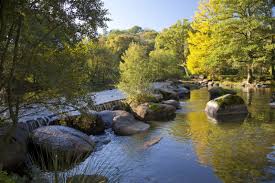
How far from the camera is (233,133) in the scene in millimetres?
13422

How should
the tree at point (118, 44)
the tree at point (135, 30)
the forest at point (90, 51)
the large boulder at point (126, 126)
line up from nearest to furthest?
the forest at point (90, 51), the large boulder at point (126, 126), the tree at point (118, 44), the tree at point (135, 30)

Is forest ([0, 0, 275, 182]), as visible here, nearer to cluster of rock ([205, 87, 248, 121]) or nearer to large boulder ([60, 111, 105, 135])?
large boulder ([60, 111, 105, 135])

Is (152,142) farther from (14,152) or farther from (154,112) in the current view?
(14,152)

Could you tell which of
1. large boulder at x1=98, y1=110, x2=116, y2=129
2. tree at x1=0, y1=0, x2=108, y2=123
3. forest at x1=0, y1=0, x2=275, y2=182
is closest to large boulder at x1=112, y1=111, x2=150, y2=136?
Result: large boulder at x1=98, y1=110, x2=116, y2=129

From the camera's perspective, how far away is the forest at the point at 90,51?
5594mm

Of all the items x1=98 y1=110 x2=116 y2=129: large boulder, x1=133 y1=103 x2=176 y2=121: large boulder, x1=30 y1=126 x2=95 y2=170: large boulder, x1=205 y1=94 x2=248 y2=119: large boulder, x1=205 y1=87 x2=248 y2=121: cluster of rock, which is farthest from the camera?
x1=205 y1=94 x2=248 y2=119: large boulder

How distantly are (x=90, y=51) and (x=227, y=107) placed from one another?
1002cm

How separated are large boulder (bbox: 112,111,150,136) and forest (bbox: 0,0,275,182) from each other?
2.23 metres

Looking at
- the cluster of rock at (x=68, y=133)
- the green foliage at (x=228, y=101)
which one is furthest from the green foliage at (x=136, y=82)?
the green foliage at (x=228, y=101)

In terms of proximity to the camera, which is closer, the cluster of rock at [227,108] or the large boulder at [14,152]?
the large boulder at [14,152]

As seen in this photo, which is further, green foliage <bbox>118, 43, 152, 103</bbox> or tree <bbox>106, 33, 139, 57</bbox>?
tree <bbox>106, 33, 139, 57</bbox>

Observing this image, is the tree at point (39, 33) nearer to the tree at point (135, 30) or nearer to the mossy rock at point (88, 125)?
the mossy rock at point (88, 125)

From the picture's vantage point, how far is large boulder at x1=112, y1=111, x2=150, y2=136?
14148mm

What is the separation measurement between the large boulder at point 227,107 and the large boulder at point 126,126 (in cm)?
472
